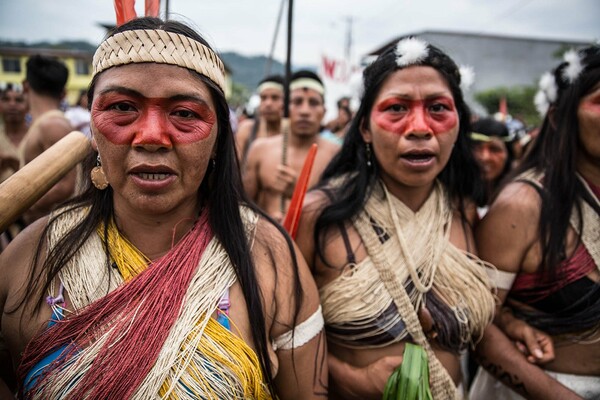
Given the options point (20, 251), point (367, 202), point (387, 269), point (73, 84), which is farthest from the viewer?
point (73, 84)

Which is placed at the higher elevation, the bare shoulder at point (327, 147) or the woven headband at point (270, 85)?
the woven headband at point (270, 85)

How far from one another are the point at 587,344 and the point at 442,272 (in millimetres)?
802

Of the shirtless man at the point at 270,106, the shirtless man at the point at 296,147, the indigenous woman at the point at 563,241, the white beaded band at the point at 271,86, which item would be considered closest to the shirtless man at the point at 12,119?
the shirtless man at the point at 270,106

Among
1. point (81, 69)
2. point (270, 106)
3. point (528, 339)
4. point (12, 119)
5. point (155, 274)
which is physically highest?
point (81, 69)

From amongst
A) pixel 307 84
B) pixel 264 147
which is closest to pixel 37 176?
pixel 264 147

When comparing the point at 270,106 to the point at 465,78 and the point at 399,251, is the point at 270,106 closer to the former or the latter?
the point at 465,78

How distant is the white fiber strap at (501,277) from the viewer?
211cm

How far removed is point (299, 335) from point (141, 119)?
0.92 metres

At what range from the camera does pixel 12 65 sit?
43875 mm

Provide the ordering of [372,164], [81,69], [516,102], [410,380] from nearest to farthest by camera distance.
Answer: [410,380], [372,164], [516,102], [81,69]

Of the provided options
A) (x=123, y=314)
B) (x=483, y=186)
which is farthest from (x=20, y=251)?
(x=483, y=186)

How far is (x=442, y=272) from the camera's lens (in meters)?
2.00

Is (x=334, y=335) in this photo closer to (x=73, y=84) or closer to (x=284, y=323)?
(x=284, y=323)

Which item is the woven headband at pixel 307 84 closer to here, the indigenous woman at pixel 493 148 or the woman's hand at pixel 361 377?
the indigenous woman at pixel 493 148
